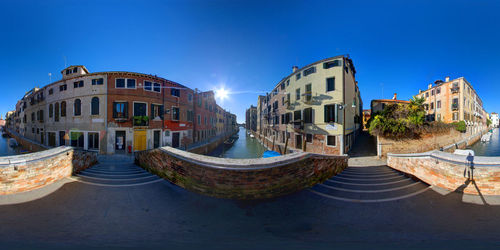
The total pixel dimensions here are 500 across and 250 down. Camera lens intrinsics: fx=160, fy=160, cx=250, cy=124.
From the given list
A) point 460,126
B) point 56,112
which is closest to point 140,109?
point 56,112

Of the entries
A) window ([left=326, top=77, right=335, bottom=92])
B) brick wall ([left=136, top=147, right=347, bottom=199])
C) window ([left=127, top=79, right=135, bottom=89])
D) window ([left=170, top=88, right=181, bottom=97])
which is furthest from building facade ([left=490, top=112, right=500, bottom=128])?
window ([left=127, top=79, right=135, bottom=89])

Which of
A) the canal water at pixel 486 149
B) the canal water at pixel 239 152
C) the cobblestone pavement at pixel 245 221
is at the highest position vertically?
the cobblestone pavement at pixel 245 221

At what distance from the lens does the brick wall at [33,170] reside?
4.45 m

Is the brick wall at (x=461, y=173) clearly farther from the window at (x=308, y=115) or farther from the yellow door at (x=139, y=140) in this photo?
the yellow door at (x=139, y=140)

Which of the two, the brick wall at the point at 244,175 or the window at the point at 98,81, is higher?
the window at the point at 98,81

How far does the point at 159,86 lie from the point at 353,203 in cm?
1830

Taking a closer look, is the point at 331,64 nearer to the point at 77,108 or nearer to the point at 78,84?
the point at 78,84

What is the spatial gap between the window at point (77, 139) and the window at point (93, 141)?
878mm

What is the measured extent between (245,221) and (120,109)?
54.3ft

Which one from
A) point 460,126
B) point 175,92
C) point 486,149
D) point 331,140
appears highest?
point 175,92

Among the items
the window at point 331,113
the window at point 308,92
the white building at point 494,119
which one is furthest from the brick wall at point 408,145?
the white building at point 494,119

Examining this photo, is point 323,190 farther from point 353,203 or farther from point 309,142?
point 309,142

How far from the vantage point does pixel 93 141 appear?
47.3 feet

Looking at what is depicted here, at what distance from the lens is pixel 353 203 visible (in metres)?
4.29
